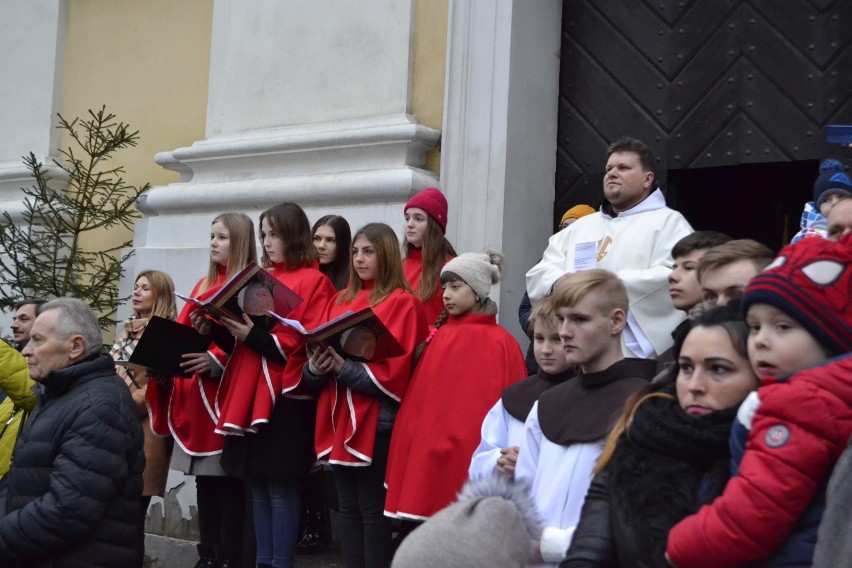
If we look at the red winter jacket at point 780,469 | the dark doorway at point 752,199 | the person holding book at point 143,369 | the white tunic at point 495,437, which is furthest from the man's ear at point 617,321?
the dark doorway at point 752,199

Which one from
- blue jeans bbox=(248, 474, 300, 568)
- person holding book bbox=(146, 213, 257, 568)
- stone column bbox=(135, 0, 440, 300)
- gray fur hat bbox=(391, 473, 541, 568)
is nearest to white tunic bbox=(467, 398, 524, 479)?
gray fur hat bbox=(391, 473, 541, 568)

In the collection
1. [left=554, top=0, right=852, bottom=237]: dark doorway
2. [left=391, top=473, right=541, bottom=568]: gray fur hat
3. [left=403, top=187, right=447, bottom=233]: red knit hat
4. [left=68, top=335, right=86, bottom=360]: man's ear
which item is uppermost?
[left=554, top=0, right=852, bottom=237]: dark doorway

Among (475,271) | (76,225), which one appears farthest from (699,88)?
(76,225)

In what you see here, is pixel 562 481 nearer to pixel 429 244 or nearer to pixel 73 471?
A: pixel 73 471

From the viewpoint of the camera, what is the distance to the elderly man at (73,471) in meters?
4.61

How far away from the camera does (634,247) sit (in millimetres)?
5309

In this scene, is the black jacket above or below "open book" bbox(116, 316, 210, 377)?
below

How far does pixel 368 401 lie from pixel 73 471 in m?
1.44

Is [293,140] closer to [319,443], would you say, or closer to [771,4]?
[319,443]

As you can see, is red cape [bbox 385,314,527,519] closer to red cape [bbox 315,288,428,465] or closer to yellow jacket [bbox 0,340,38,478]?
red cape [bbox 315,288,428,465]

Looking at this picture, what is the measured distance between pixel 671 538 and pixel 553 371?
5.65ft

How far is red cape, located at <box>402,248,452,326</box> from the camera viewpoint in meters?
5.96

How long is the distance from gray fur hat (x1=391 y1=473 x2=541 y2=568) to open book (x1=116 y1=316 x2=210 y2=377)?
3445 millimetres

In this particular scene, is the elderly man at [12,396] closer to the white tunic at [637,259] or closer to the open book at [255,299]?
the open book at [255,299]
